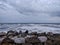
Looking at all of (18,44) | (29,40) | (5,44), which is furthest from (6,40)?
(29,40)

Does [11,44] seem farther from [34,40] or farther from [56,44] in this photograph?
[56,44]

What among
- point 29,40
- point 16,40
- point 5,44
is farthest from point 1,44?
point 29,40

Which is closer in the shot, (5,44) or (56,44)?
(5,44)

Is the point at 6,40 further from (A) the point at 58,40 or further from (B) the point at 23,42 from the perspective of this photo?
(A) the point at 58,40

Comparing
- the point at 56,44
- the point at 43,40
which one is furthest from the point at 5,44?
the point at 56,44

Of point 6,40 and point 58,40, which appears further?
point 58,40

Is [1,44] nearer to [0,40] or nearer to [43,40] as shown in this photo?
[0,40]

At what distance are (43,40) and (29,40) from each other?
56cm

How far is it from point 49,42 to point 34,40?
0.61 meters

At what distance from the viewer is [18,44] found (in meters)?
5.11

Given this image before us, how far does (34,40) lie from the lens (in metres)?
5.21

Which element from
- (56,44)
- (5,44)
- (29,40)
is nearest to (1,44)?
(5,44)

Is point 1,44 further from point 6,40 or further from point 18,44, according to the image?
point 18,44

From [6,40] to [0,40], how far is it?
28 centimetres
